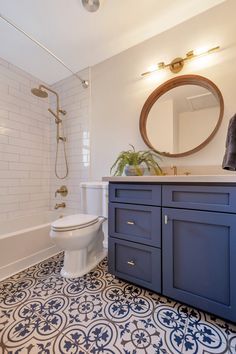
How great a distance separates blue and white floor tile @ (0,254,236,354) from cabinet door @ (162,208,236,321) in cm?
11

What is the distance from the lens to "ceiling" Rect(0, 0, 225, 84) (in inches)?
56.4

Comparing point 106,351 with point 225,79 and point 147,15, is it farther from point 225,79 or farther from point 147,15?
point 147,15

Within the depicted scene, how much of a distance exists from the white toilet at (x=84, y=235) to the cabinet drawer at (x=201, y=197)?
0.71m

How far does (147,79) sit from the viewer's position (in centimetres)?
175

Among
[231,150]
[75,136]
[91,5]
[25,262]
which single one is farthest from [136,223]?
[91,5]

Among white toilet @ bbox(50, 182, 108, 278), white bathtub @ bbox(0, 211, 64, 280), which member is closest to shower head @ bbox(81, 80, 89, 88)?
white toilet @ bbox(50, 182, 108, 278)

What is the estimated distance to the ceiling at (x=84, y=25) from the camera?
143 centimetres

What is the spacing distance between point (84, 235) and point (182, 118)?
4.35 ft

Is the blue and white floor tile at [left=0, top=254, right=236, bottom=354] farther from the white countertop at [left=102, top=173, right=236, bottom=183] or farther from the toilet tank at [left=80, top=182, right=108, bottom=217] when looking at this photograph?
the white countertop at [left=102, top=173, right=236, bottom=183]

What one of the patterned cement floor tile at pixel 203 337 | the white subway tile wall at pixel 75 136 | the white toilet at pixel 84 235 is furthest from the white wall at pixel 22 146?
the patterned cement floor tile at pixel 203 337

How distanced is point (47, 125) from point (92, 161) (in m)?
1.04

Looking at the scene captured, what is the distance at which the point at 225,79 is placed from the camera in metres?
1.39

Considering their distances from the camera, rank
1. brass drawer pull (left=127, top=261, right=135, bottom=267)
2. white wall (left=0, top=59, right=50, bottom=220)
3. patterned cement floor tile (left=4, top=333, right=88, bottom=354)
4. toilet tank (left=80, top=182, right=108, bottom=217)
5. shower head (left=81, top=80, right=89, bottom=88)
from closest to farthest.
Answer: patterned cement floor tile (left=4, top=333, right=88, bottom=354) < brass drawer pull (left=127, top=261, right=135, bottom=267) < toilet tank (left=80, top=182, right=108, bottom=217) < white wall (left=0, top=59, right=50, bottom=220) < shower head (left=81, top=80, right=89, bottom=88)

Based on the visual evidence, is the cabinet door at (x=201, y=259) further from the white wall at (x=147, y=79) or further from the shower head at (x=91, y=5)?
the shower head at (x=91, y=5)
